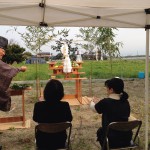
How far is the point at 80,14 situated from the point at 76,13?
6 cm

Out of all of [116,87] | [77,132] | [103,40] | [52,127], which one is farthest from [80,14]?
[103,40]

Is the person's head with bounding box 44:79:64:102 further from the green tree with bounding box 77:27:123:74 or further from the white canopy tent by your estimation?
the green tree with bounding box 77:27:123:74

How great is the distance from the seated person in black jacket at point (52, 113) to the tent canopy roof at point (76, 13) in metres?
1.03

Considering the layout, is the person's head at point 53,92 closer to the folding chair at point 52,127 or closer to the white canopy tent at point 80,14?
the folding chair at point 52,127

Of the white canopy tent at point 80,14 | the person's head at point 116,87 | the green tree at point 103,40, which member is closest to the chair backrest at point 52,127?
the person's head at point 116,87

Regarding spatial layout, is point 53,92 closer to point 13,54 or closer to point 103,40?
point 13,54

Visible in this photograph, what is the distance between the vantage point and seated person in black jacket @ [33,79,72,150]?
296 cm

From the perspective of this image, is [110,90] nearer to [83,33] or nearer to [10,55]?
[10,55]

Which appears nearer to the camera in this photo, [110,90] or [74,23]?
[110,90]

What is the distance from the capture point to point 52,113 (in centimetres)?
300

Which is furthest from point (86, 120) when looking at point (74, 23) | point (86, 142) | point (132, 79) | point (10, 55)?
point (132, 79)

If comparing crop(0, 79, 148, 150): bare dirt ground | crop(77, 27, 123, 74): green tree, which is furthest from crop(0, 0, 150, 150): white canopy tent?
crop(77, 27, 123, 74): green tree

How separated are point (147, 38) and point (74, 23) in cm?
108

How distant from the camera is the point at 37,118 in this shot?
3.00 m
